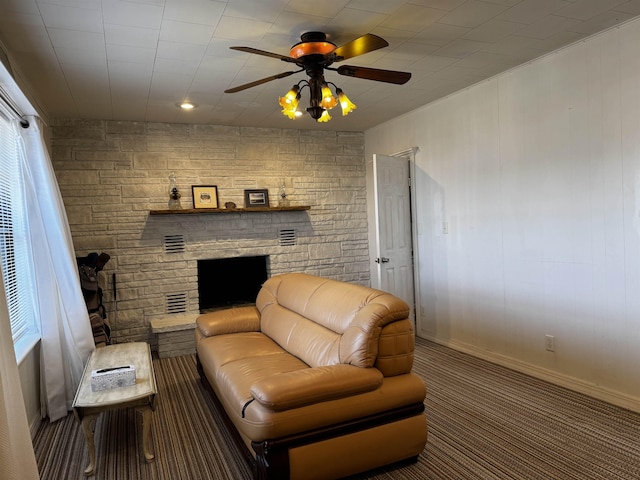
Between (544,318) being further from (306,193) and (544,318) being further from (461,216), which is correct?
(306,193)

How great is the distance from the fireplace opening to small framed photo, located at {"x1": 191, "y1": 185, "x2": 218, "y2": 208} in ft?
2.23

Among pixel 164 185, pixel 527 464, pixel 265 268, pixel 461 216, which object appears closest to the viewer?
pixel 527 464

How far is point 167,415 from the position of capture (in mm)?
3172

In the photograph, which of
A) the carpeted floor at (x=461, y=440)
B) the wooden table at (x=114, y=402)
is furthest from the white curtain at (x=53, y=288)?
the wooden table at (x=114, y=402)

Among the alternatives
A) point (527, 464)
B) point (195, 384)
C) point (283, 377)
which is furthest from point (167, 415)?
point (527, 464)

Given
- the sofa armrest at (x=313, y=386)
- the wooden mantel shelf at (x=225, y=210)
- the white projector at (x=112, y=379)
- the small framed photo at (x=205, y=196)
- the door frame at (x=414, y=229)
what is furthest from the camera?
the small framed photo at (x=205, y=196)

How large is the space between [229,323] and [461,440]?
2026 millimetres

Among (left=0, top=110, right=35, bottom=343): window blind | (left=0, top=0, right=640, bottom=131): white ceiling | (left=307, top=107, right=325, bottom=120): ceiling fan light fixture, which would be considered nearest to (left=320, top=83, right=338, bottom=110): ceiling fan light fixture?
(left=307, top=107, right=325, bottom=120): ceiling fan light fixture

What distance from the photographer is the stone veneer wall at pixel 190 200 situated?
4.66m

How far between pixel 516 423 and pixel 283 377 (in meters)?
Answer: 1.69

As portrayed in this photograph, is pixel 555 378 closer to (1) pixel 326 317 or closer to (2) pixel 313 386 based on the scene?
(1) pixel 326 317

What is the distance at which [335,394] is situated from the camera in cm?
210

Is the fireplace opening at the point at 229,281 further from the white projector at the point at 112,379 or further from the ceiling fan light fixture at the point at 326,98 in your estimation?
the ceiling fan light fixture at the point at 326,98

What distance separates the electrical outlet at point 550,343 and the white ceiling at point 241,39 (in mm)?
2222
